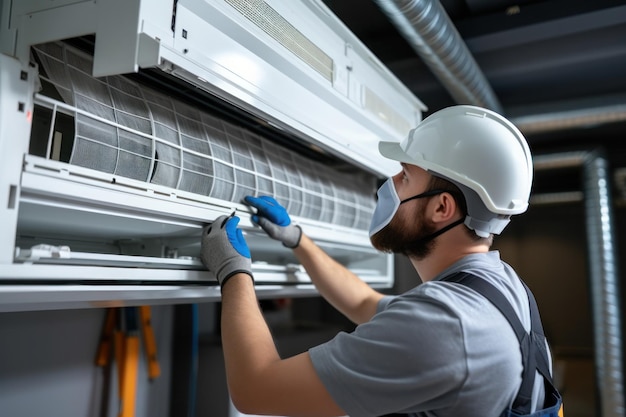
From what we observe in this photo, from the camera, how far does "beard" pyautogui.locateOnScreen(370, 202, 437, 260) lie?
119cm

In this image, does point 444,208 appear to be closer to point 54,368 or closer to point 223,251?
point 223,251

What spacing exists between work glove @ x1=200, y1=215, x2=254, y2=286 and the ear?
47cm

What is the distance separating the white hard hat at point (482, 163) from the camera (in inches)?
44.1

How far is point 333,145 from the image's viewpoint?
1.42 meters

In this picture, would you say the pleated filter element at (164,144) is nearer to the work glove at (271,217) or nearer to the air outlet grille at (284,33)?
the work glove at (271,217)

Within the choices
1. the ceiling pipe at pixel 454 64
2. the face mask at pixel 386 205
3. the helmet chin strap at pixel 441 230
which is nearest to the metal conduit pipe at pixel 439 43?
the ceiling pipe at pixel 454 64

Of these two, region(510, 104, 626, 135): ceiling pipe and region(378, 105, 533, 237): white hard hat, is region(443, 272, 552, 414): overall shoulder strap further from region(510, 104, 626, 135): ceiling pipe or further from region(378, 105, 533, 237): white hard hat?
region(510, 104, 626, 135): ceiling pipe

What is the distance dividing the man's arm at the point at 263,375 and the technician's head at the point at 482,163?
54 centimetres

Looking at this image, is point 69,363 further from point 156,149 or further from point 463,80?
point 463,80

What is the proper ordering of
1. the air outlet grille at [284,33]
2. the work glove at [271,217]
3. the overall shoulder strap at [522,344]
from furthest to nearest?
the work glove at [271,217] < the air outlet grille at [284,33] < the overall shoulder strap at [522,344]

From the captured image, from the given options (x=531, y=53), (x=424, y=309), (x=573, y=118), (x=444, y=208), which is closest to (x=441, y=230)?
(x=444, y=208)

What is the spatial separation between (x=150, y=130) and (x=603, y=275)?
3124 millimetres

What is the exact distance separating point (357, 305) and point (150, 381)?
2.51 ft

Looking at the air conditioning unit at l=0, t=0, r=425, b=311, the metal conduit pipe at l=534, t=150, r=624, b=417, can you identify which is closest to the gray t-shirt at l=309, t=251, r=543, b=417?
the air conditioning unit at l=0, t=0, r=425, b=311
